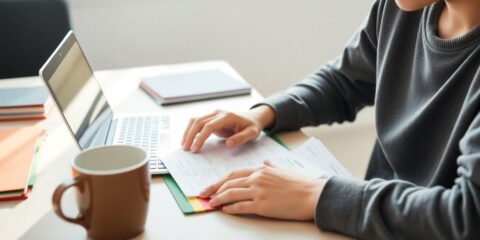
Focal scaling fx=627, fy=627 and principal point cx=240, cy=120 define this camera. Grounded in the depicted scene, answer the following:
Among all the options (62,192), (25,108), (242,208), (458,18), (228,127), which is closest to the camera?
(62,192)

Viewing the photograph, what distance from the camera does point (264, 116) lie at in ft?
3.89

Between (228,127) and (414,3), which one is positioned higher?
(414,3)

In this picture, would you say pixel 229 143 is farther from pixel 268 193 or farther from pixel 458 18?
pixel 458 18

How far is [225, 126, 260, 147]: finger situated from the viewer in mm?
1100

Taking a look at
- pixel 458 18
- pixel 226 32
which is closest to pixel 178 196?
pixel 458 18

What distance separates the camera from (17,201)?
3.10 ft

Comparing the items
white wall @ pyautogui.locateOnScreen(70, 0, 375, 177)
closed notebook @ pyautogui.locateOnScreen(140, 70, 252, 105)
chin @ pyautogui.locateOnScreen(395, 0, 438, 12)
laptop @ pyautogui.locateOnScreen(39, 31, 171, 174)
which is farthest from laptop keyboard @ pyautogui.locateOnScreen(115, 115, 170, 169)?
white wall @ pyautogui.locateOnScreen(70, 0, 375, 177)

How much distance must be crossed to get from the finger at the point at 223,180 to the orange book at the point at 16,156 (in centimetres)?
28

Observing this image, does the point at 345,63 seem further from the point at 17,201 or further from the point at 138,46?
the point at 138,46

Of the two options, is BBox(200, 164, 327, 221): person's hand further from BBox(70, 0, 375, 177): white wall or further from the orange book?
BBox(70, 0, 375, 177): white wall

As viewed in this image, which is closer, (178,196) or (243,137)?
(178,196)

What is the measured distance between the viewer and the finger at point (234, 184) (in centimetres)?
92

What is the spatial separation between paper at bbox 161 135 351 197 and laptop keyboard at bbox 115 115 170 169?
0.14ft

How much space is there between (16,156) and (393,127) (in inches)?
25.8
